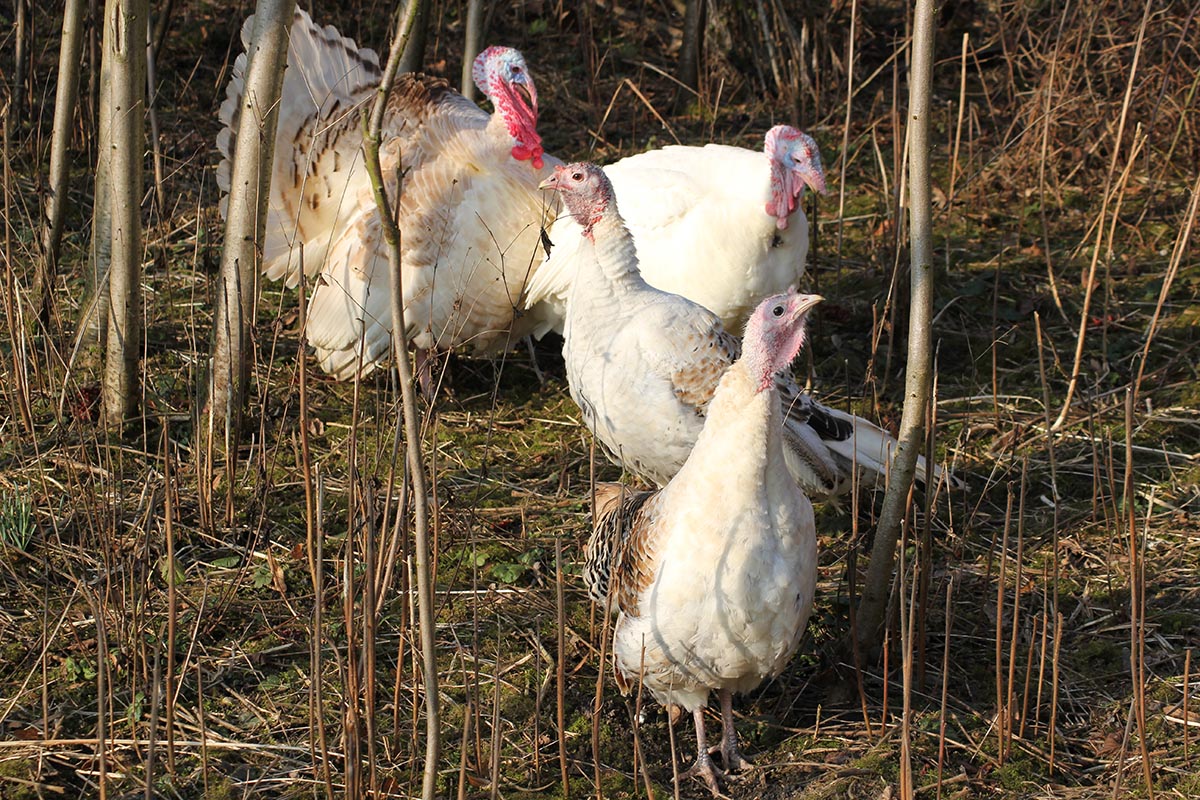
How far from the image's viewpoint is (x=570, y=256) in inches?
198

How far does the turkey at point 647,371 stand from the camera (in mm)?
3912

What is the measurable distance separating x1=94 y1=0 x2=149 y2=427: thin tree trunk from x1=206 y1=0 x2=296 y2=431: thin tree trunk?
0.30 m

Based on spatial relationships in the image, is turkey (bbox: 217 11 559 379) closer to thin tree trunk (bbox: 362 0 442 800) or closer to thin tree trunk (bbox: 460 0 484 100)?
thin tree trunk (bbox: 460 0 484 100)

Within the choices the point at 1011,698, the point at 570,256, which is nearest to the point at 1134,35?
the point at 570,256

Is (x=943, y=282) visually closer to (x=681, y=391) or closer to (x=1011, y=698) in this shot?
(x=681, y=391)

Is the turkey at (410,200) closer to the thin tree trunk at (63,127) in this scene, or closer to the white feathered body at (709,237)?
the white feathered body at (709,237)

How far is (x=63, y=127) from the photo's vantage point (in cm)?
493

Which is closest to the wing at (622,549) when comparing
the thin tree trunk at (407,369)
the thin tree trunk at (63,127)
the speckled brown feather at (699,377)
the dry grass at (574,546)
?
the dry grass at (574,546)

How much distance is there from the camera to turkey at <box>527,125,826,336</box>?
479 cm

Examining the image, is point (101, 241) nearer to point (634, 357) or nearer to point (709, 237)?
point (634, 357)

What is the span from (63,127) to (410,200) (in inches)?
53.5

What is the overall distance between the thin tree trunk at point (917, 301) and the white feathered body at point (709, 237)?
1703 millimetres

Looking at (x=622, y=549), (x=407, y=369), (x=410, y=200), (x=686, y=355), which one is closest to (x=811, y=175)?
(x=686, y=355)

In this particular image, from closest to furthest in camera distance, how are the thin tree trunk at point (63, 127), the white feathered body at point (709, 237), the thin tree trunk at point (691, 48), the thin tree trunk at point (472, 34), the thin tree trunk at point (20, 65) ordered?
the thin tree trunk at point (63, 127), the white feathered body at point (709, 237), the thin tree trunk at point (20, 65), the thin tree trunk at point (472, 34), the thin tree trunk at point (691, 48)
